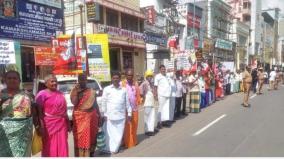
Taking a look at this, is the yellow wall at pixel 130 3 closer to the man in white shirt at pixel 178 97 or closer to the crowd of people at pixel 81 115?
the man in white shirt at pixel 178 97

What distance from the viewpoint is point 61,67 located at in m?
11.8

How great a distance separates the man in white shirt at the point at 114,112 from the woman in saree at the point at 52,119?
2.11m

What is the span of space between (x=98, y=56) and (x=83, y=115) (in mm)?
5055

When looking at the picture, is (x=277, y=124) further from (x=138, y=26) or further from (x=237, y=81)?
(x=138, y=26)

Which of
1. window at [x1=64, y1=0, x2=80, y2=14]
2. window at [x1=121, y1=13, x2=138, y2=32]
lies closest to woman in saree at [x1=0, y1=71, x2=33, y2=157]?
window at [x1=64, y1=0, x2=80, y2=14]

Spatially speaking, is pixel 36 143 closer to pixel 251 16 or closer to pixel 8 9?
pixel 8 9

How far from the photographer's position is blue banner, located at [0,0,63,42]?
1730 cm

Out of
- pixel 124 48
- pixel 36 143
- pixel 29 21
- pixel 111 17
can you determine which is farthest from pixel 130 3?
pixel 36 143

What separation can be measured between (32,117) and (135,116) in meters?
3.71

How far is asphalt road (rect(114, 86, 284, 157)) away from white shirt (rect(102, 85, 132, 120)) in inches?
30.9

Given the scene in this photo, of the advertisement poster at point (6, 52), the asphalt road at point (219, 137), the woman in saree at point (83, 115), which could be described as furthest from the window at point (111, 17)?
the woman in saree at point (83, 115)

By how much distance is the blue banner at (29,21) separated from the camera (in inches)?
681

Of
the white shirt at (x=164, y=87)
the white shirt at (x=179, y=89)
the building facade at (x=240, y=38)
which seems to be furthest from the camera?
the building facade at (x=240, y=38)

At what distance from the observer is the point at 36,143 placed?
5730mm
